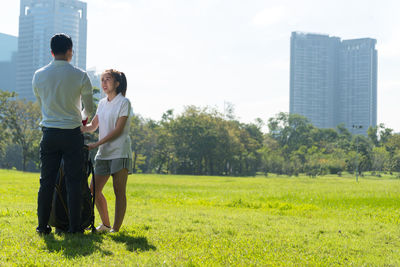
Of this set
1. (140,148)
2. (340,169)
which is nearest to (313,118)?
(340,169)

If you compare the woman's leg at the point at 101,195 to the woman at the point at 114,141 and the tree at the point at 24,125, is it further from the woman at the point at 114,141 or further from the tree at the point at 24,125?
the tree at the point at 24,125

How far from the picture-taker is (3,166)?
86.4m

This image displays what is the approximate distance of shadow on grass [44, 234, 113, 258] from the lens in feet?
13.9

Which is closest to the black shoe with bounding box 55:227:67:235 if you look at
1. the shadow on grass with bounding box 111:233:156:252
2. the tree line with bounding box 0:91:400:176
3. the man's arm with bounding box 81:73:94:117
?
the shadow on grass with bounding box 111:233:156:252

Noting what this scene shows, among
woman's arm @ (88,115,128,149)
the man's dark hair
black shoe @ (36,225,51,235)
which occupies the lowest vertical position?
black shoe @ (36,225,51,235)

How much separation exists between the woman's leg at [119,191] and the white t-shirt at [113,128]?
9.0 inches

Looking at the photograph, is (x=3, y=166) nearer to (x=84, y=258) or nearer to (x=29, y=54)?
(x=84, y=258)

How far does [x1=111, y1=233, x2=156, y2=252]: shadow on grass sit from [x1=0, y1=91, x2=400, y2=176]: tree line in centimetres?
5904

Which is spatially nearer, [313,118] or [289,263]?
[289,263]

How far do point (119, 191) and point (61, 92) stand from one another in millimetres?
1437

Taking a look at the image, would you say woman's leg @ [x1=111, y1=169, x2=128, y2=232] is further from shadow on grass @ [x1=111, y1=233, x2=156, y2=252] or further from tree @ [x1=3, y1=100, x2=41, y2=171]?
tree @ [x1=3, y1=100, x2=41, y2=171]

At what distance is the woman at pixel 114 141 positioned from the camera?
526cm

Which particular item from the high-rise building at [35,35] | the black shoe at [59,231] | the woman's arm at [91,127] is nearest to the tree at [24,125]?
the woman's arm at [91,127]

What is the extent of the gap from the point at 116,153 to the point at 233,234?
1.96 metres
